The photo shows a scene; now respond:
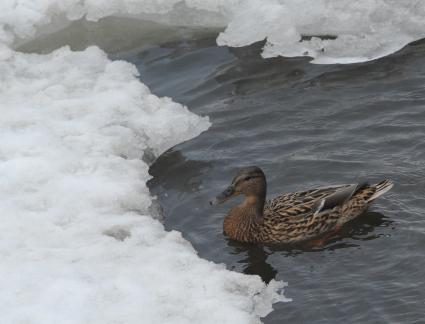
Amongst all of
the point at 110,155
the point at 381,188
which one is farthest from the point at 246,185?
the point at 110,155

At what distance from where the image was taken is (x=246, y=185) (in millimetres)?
8258

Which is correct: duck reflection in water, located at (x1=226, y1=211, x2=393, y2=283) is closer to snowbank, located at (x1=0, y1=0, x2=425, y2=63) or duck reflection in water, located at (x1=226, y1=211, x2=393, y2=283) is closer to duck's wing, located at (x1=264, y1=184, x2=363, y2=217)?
duck's wing, located at (x1=264, y1=184, x2=363, y2=217)

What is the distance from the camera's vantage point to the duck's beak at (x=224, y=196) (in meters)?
8.19

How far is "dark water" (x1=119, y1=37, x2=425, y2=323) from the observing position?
271 inches

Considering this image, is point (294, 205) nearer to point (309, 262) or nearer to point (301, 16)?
point (309, 262)

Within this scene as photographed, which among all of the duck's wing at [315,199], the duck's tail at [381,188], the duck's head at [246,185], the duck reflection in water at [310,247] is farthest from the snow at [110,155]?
the duck's tail at [381,188]

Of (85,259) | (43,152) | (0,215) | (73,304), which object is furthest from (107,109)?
(73,304)

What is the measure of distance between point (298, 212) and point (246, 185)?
1.83ft

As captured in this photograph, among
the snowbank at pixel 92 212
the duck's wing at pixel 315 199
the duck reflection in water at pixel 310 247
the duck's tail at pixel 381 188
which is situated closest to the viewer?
the snowbank at pixel 92 212

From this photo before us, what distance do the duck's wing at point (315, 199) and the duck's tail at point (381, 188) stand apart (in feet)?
0.55

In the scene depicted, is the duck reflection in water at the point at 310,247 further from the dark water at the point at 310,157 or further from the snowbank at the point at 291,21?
the snowbank at the point at 291,21

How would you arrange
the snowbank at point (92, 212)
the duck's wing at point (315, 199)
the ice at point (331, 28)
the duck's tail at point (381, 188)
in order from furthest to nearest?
the ice at point (331, 28) → the duck's wing at point (315, 199) → the duck's tail at point (381, 188) → the snowbank at point (92, 212)

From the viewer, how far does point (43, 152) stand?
909 cm

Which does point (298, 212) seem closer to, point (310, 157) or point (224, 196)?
point (224, 196)
